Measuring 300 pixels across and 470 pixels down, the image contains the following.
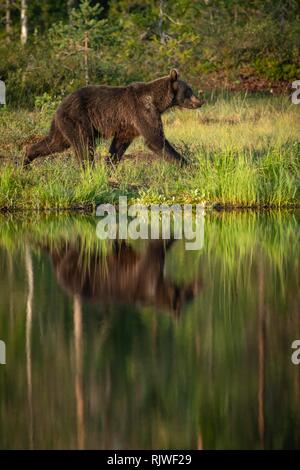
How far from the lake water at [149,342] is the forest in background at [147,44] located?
1039cm

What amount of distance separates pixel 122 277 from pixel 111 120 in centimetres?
563

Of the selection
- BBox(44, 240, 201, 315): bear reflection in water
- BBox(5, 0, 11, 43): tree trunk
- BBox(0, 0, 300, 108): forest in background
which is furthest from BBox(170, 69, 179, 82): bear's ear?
BBox(5, 0, 11, 43): tree trunk

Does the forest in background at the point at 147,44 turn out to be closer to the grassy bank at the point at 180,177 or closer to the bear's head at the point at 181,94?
the grassy bank at the point at 180,177

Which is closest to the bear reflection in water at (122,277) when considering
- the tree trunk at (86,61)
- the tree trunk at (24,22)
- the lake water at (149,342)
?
the lake water at (149,342)

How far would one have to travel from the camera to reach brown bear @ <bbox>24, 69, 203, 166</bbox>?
15.5 m

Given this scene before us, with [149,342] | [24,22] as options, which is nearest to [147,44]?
[24,22]

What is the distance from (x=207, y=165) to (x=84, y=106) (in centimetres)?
199

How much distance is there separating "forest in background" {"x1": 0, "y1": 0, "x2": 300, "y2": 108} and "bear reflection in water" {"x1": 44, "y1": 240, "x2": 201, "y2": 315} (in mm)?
9982

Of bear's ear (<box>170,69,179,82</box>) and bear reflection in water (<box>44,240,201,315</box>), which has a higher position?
bear's ear (<box>170,69,179,82</box>)

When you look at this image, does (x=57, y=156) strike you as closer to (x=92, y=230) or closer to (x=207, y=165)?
(x=207, y=165)

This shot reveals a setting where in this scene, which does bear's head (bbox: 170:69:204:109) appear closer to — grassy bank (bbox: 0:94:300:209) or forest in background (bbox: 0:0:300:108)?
grassy bank (bbox: 0:94:300:209)

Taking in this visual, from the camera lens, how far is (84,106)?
15539mm
